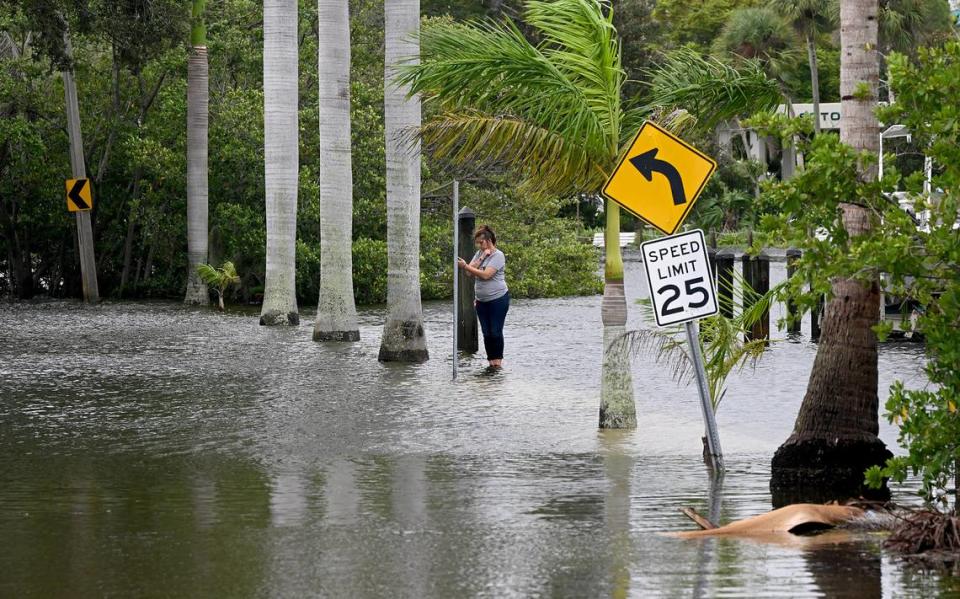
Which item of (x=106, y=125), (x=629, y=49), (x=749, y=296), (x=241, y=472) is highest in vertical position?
(x=629, y=49)

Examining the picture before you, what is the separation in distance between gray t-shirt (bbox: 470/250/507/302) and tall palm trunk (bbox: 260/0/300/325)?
776 cm

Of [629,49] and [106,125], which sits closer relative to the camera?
[106,125]

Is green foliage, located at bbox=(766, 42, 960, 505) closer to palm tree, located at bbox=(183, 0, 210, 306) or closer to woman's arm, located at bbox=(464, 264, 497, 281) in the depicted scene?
woman's arm, located at bbox=(464, 264, 497, 281)

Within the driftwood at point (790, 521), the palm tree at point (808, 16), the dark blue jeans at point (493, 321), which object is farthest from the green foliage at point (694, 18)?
the driftwood at point (790, 521)

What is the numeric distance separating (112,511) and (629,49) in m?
66.3

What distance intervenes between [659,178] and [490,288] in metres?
7.90

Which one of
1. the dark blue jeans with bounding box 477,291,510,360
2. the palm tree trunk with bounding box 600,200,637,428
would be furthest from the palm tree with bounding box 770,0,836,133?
the palm tree trunk with bounding box 600,200,637,428

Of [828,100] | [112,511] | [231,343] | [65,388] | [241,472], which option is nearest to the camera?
[112,511]

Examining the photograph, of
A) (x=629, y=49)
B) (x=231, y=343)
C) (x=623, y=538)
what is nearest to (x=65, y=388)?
(x=231, y=343)

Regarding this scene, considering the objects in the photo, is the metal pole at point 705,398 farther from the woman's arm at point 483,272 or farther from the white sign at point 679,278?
the woman's arm at point 483,272

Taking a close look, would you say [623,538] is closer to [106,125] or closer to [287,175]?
[287,175]

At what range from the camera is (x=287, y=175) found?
27109 millimetres

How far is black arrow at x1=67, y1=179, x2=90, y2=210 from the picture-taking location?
36.1 meters

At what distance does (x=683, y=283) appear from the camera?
1144cm
